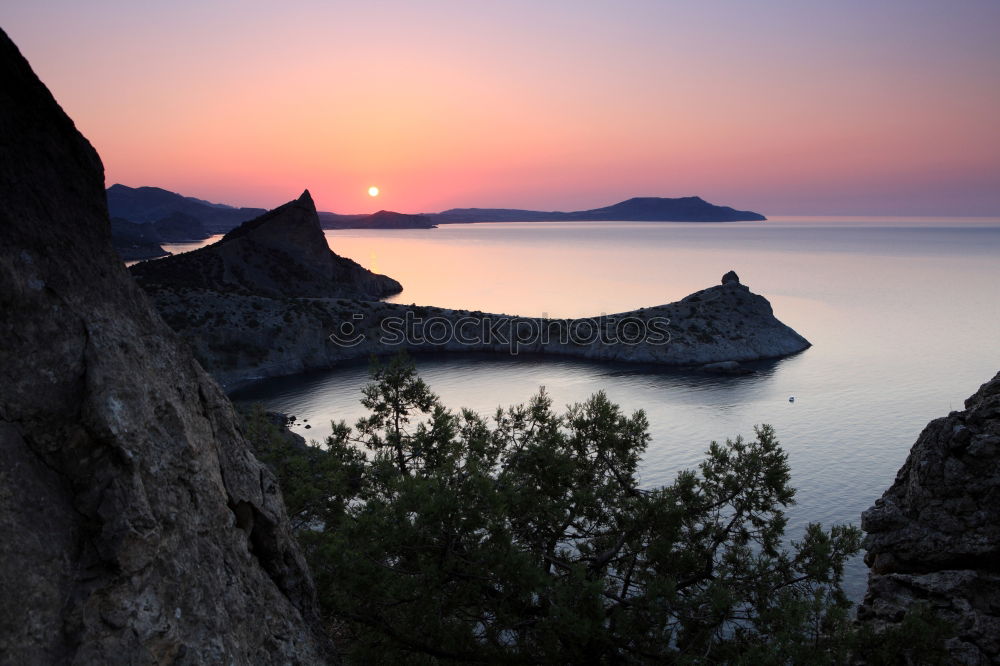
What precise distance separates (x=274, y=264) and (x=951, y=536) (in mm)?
146688

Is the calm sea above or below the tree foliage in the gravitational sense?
below

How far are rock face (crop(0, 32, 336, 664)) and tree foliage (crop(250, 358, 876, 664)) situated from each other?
11.5 ft

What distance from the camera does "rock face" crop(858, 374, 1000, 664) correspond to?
60.5 ft

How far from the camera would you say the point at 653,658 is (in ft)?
51.9

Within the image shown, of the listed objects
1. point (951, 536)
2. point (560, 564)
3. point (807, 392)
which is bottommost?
point (807, 392)

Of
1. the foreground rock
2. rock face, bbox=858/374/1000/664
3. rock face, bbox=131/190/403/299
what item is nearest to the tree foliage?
rock face, bbox=858/374/1000/664

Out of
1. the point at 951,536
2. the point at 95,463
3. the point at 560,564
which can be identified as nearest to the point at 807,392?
the point at 951,536

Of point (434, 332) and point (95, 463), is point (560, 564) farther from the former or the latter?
point (434, 332)

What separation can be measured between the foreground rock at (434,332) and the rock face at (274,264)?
101ft

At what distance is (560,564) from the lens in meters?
18.3

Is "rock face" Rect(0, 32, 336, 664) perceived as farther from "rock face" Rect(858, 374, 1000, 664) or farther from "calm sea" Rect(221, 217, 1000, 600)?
"calm sea" Rect(221, 217, 1000, 600)

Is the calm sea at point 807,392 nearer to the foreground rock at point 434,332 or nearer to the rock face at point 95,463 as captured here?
the foreground rock at point 434,332

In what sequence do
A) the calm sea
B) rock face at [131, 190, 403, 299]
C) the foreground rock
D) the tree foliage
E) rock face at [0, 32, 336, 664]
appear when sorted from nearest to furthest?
rock face at [0, 32, 336, 664]
the tree foliage
the calm sea
the foreground rock
rock face at [131, 190, 403, 299]

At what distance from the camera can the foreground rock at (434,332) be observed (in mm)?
90750
